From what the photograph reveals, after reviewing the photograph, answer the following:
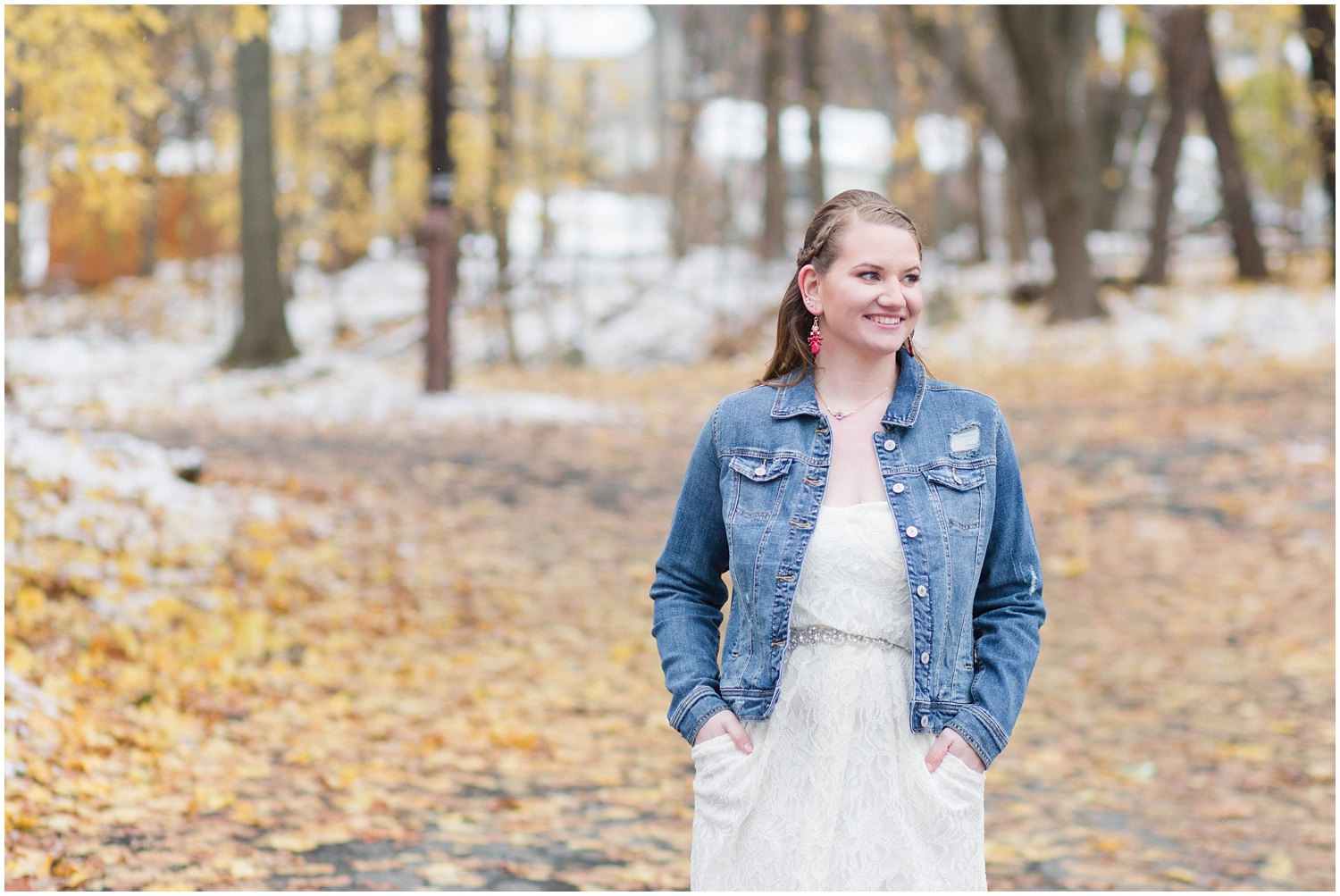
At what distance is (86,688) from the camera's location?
19.3ft

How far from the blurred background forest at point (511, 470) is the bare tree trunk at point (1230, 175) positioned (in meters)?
0.10

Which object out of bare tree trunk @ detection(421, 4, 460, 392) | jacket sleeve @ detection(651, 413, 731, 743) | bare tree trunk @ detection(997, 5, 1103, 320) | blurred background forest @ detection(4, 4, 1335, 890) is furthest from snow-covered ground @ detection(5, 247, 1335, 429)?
jacket sleeve @ detection(651, 413, 731, 743)

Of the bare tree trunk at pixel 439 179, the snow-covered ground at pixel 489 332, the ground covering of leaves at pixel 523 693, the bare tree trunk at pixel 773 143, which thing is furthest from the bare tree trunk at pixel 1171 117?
the bare tree trunk at pixel 439 179

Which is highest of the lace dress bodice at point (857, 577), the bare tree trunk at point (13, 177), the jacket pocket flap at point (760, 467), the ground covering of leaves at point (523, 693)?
the bare tree trunk at point (13, 177)

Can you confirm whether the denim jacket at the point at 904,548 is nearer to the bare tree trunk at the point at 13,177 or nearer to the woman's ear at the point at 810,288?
the woman's ear at the point at 810,288

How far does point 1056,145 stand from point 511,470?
465 inches

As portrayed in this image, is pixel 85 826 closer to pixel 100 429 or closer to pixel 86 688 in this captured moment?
pixel 86 688

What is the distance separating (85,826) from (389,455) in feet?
26.4

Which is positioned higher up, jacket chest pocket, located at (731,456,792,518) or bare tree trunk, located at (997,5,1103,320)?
bare tree trunk, located at (997,5,1103,320)

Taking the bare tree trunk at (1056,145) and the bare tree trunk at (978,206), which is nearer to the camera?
the bare tree trunk at (1056,145)

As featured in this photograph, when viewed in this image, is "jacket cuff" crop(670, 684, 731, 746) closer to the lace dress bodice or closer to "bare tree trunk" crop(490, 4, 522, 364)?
the lace dress bodice

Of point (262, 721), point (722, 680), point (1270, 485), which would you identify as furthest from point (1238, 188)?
point (722, 680)

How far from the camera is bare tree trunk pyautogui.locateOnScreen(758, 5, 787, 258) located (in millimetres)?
24781

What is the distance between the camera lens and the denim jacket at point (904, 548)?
102 inches
